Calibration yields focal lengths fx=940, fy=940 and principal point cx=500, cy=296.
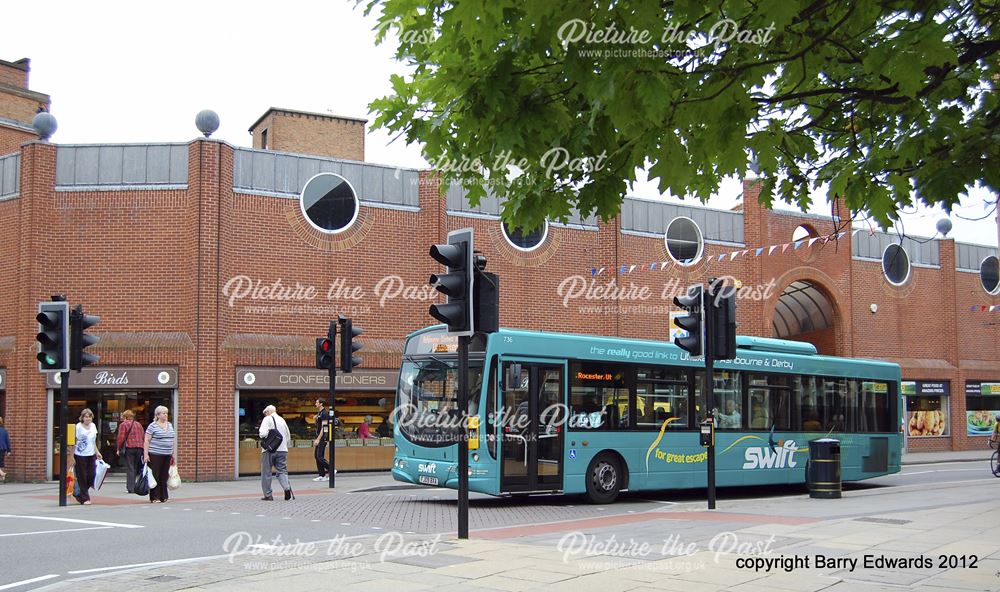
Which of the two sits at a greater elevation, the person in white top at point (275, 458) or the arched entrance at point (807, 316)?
the arched entrance at point (807, 316)

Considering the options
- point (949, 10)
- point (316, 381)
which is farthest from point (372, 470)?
point (949, 10)

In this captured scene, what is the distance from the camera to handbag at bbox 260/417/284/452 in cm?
1623

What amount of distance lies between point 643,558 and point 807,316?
28400 mm

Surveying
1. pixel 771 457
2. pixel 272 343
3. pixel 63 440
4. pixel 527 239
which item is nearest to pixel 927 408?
pixel 527 239

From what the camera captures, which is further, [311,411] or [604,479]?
[311,411]

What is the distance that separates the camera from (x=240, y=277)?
2319 cm

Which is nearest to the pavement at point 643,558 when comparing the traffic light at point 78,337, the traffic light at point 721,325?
the traffic light at point 721,325

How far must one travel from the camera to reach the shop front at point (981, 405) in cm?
3697

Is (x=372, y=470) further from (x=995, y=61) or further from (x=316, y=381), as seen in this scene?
(x=995, y=61)

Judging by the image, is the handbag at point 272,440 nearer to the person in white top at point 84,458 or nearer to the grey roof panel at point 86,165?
the person in white top at point 84,458

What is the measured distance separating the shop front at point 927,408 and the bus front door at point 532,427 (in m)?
23.7

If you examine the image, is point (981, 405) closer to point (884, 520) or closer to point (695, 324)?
point (695, 324)

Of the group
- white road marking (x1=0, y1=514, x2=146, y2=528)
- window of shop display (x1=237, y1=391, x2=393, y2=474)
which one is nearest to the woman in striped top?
white road marking (x1=0, y1=514, x2=146, y2=528)

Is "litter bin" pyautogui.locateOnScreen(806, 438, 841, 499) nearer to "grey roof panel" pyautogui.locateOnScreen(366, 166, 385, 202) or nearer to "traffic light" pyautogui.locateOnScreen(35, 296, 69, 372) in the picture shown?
"grey roof panel" pyautogui.locateOnScreen(366, 166, 385, 202)
